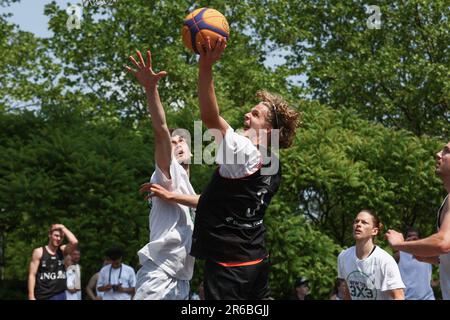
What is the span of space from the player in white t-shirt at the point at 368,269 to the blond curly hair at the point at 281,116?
3.11 m

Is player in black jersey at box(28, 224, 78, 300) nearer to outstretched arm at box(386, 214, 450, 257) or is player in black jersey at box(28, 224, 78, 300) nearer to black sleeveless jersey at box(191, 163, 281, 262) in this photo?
black sleeveless jersey at box(191, 163, 281, 262)

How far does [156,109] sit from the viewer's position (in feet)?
23.4

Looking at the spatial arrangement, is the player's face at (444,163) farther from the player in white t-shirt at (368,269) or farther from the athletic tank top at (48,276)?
the athletic tank top at (48,276)

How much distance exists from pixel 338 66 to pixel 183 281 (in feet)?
79.6

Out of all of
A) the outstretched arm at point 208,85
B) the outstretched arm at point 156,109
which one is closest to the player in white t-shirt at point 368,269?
the outstretched arm at point 156,109

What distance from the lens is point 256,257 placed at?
6.57m

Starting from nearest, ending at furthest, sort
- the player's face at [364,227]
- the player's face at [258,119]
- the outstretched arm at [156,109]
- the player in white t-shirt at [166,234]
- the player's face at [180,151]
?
the player's face at [258,119], the outstretched arm at [156,109], the player in white t-shirt at [166,234], the player's face at [180,151], the player's face at [364,227]

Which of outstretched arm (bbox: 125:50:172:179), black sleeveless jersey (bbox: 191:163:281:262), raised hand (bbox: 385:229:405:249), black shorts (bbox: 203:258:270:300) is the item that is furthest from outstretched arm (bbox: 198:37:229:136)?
raised hand (bbox: 385:229:405:249)

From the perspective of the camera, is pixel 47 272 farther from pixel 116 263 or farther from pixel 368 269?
pixel 368 269

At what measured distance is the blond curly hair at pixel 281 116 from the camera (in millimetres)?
6805

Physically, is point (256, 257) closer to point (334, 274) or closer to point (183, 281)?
point (183, 281)

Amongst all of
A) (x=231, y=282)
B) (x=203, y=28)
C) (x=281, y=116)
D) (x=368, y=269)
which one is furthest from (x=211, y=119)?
(x=368, y=269)
